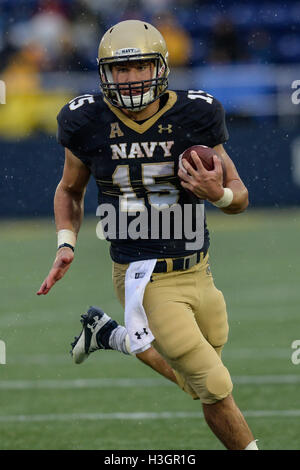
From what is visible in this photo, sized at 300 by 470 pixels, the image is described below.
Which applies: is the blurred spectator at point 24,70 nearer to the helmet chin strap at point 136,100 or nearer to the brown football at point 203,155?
the helmet chin strap at point 136,100

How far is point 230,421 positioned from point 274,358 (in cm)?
254

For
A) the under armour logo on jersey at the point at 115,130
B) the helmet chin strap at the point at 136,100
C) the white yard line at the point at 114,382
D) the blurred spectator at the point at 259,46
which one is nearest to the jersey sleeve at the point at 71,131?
the under armour logo on jersey at the point at 115,130

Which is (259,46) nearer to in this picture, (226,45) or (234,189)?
(226,45)

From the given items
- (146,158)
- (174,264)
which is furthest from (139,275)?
(146,158)

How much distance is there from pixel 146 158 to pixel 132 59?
0.40 meters

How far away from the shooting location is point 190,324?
3.94 meters

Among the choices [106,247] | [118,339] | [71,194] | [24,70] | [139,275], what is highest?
[24,70]

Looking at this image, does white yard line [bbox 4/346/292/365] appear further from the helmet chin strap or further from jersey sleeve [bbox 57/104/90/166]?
the helmet chin strap

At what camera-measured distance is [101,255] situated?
11.6 metres

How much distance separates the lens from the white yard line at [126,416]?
512cm

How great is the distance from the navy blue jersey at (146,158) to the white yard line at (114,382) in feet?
6.04
